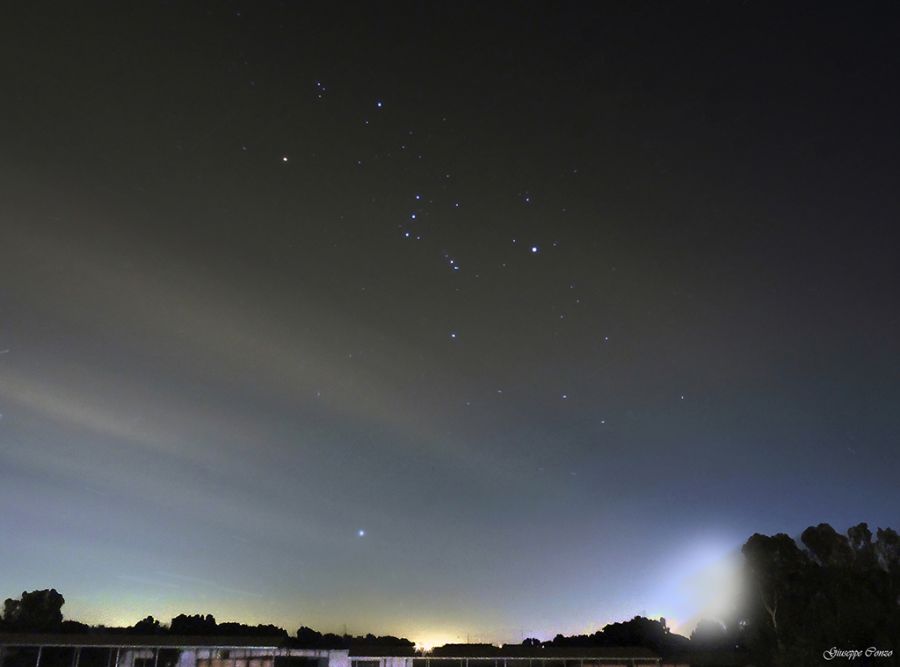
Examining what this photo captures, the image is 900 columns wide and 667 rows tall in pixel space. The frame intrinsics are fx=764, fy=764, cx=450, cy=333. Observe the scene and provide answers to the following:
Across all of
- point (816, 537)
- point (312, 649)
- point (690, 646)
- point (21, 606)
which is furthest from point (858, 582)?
point (21, 606)

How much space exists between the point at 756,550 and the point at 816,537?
6.28m

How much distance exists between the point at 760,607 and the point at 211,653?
3595 centimetres

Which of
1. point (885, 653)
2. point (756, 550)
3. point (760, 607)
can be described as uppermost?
point (756, 550)

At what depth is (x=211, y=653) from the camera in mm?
39969

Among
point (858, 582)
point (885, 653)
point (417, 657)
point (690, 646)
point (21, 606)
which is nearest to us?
point (885, 653)

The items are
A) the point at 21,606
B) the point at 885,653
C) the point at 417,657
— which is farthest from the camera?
the point at 21,606

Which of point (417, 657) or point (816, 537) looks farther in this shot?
point (816, 537)

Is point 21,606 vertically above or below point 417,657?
above

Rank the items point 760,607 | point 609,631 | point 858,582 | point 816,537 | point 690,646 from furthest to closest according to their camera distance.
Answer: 1. point 609,631
2. point 690,646
3. point 816,537
4. point 760,607
5. point 858,582

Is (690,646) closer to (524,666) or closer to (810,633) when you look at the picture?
(810,633)

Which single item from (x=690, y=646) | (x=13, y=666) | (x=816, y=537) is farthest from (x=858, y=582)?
(x=13, y=666)

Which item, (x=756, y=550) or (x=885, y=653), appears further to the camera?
(x=756, y=550)

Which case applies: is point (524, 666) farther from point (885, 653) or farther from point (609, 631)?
point (609, 631)

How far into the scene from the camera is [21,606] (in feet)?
244
